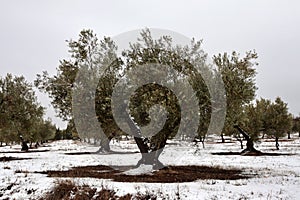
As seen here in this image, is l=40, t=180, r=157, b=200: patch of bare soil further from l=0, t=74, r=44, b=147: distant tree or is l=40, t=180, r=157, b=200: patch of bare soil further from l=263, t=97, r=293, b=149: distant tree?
l=263, t=97, r=293, b=149: distant tree

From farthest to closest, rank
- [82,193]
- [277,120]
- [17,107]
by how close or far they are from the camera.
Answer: [277,120] → [17,107] → [82,193]

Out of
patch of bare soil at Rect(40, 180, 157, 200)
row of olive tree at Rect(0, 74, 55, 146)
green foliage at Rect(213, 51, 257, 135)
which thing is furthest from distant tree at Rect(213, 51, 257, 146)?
row of olive tree at Rect(0, 74, 55, 146)

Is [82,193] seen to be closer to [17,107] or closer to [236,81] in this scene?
[236,81]

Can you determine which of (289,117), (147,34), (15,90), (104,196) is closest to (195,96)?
(147,34)

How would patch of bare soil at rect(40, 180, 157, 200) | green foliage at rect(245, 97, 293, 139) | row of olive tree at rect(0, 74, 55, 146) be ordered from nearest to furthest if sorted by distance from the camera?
patch of bare soil at rect(40, 180, 157, 200) < row of olive tree at rect(0, 74, 55, 146) < green foliage at rect(245, 97, 293, 139)

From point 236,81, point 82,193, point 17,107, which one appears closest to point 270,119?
point 236,81

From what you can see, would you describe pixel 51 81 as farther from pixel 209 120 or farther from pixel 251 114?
pixel 251 114

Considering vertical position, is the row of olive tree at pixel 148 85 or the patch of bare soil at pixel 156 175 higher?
the row of olive tree at pixel 148 85

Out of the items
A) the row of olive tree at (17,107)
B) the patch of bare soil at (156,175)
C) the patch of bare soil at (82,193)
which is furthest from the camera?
the row of olive tree at (17,107)

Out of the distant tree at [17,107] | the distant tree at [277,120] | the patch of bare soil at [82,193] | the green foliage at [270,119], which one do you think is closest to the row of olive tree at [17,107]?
the distant tree at [17,107]

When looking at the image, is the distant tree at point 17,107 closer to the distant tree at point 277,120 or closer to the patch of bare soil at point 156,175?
the patch of bare soil at point 156,175

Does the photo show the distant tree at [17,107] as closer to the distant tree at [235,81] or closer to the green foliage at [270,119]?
the distant tree at [235,81]

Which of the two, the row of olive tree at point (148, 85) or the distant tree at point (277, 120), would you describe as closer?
the row of olive tree at point (148, 85)

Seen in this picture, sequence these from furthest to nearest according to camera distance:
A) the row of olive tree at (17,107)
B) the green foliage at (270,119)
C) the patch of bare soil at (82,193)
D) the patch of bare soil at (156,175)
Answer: the green foliage at (270,119) → the row of olive tree at (17,107) → the patch of bare soil at (156,175) → the patch of bare soil at (82,193)
